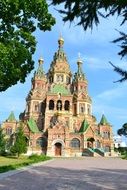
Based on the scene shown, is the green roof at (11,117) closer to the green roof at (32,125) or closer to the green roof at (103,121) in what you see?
the green roof at (32,125)

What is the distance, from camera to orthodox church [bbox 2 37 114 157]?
7219cm

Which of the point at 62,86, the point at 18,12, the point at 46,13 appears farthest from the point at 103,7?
the point at 62,86

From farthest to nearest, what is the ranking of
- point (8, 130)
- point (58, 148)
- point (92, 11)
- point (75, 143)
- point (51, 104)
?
point (8, 130) → point (51, 104) → point (75, 143) → point (58, 148) → point (92, 11)

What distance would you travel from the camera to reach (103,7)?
663 centimetres

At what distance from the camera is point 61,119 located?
249 ft

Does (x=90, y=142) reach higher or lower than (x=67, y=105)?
lower

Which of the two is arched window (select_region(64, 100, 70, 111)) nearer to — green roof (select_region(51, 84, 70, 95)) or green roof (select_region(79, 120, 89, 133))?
green roof (select_region(51, 84, 70, 95))

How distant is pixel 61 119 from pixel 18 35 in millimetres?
60954

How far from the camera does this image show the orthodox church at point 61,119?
7219 cm

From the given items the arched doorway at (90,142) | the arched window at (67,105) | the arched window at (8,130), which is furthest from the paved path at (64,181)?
the arched window at (8,130)

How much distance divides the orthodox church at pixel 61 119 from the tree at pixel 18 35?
5556 centimetres

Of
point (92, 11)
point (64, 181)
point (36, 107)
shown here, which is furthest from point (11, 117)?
point (92, 11)

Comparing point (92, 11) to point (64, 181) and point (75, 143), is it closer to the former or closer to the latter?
point (64, 181)

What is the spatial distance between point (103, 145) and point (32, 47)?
66476mm
